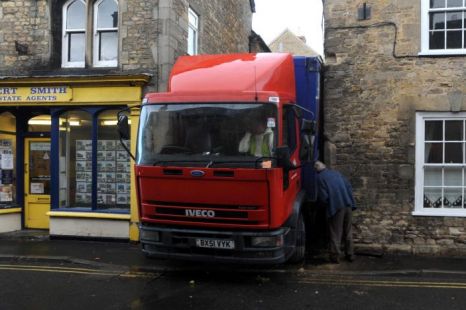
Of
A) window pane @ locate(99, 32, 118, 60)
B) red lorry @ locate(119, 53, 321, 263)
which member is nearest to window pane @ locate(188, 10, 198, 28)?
window pane @ locate(99, 32, 118, 60)

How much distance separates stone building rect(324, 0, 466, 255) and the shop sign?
18.6 feet

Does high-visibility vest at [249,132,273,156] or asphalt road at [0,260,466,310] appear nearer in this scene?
asphalt road at [0,260,466,310]

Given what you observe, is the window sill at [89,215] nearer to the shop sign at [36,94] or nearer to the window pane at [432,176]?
the shop sign at [36,94]

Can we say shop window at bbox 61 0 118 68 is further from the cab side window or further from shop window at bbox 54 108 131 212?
the cab side window

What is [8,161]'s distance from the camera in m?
12.3

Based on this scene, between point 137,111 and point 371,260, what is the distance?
5.50 meters

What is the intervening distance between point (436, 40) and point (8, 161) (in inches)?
388

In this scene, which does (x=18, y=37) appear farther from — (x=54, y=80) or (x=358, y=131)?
(x=358, y=131)

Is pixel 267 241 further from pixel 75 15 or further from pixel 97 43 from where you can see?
pixel 75 15

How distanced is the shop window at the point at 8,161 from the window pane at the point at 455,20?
986cm

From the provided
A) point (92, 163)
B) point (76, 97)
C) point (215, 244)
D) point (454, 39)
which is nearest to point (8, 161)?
point (92, 163)

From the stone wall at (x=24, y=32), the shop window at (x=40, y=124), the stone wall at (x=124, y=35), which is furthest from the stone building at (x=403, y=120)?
the shop window at (x=40, y=124)

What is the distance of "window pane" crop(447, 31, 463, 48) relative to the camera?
9.66 meters

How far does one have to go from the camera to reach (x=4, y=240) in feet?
36.8
